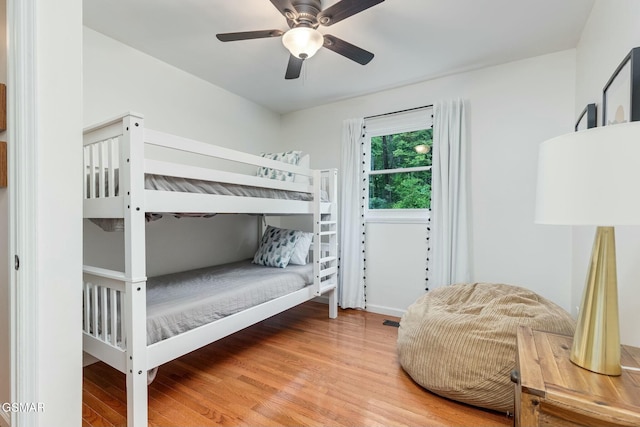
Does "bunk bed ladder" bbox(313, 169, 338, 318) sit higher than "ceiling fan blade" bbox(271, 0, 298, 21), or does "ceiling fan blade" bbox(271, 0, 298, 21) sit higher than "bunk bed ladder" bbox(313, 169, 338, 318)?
"ceiling fan blade" bbox(271, 0, 298, 21)

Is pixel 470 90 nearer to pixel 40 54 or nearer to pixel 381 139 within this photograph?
pixel 381 139

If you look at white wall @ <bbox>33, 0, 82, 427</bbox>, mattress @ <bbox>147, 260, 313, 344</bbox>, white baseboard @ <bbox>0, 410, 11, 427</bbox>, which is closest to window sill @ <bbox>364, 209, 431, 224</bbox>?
mattress @ <bbox>147, 260, 313, 344</bbox>

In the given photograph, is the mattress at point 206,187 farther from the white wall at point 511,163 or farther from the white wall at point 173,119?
the white wall at point 511,163

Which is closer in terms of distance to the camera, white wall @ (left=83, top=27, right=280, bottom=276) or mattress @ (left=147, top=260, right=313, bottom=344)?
mattress @ (left=147, top=260, right=313, bottom=344)

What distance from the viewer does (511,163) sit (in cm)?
262

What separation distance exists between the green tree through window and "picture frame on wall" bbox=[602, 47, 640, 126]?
1.55 meters

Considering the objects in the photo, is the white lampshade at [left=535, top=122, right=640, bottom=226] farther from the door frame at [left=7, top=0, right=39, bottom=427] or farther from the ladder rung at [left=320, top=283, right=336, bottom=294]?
the ladder rung at [left=320, top=283, right=336, bottom=294]

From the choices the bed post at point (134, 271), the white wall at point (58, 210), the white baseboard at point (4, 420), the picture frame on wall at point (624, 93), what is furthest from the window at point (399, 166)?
the white baseboard at point (4, 420)

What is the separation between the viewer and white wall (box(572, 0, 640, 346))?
1244mm

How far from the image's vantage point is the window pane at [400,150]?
3.09 meters

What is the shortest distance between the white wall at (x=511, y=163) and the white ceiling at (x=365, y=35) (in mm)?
143

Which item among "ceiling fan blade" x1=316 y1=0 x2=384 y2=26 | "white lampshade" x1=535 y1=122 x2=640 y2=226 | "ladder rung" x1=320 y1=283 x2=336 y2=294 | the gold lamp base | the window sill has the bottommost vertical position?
"ladder rung" x1=320 y1=283 x2=336 y2=294

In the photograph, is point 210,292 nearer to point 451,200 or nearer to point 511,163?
point 451,200

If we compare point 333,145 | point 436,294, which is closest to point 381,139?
point 333,145
